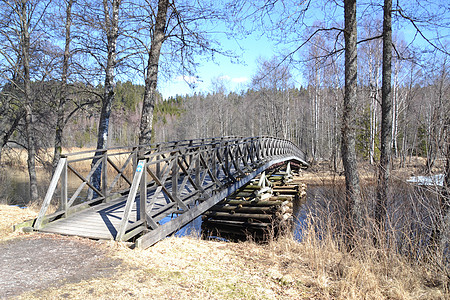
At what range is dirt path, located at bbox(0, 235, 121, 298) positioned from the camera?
3461 mm

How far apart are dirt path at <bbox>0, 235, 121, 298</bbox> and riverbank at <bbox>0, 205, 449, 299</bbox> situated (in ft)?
0.04

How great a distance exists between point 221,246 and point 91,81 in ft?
27.0

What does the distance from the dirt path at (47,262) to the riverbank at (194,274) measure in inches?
0.4

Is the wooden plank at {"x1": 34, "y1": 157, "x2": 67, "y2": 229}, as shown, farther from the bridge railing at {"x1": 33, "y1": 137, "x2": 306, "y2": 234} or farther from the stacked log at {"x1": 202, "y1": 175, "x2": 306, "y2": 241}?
the stacked log at {"x1": 202, "y1": 175, "x2": 306, "y2": 241}

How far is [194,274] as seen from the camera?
4.04 metres

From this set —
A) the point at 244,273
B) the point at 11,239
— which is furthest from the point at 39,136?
the point at 244,273

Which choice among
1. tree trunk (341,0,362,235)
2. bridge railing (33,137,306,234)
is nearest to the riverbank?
bridge railing (33,137,306,234)

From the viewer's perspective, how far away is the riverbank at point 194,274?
3467 mm

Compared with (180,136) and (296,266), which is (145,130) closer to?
(296,266)

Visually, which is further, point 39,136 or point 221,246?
point 39,136

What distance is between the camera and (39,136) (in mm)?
13266

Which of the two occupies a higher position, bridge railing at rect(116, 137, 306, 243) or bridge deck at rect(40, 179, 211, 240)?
bridge railing at rect(116, 137, 306, 243)

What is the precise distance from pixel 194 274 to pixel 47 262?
195 centimetres

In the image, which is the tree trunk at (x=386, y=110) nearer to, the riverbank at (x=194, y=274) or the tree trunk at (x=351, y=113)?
the tree trunk at (x=351, y=113)
